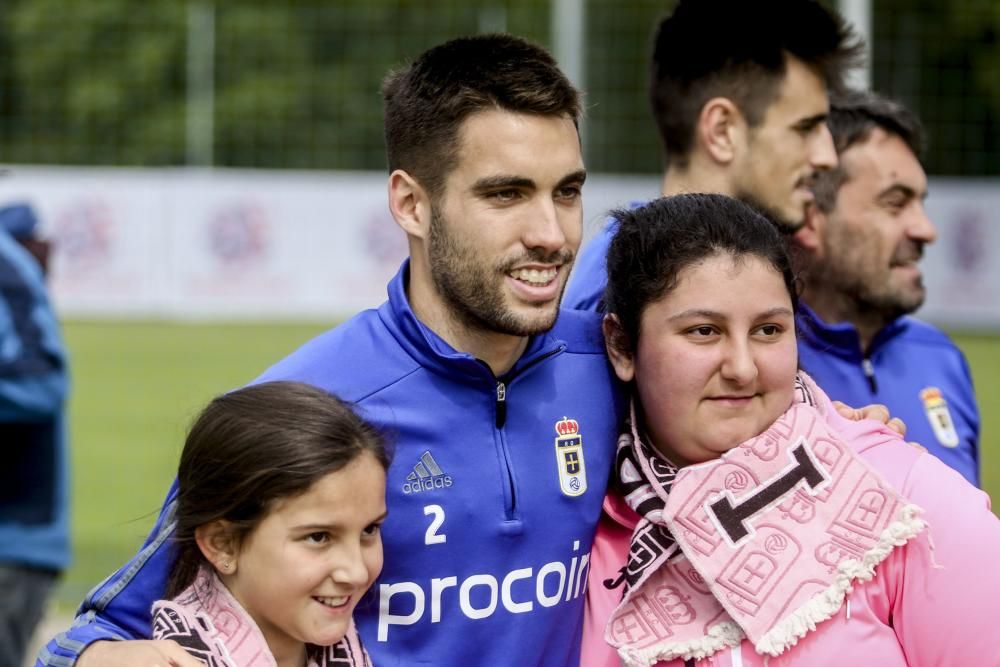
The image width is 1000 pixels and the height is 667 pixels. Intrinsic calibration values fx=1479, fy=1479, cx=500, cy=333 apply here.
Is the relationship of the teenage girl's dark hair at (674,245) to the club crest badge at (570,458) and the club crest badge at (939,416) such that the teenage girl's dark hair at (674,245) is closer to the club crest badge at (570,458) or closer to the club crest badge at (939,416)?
the club crest badge at (570,458)

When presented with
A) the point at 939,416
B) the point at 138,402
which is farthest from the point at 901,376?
the point at 138,402

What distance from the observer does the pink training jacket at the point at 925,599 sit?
2471 millimetres

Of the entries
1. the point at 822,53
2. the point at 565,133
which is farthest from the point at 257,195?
the point at 565,133

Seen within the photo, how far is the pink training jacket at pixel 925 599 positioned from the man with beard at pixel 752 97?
5.59 feet

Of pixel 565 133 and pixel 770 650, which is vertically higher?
pixel 565 133

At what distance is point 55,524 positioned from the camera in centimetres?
492

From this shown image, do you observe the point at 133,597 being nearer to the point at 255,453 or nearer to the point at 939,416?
the point at 255,453

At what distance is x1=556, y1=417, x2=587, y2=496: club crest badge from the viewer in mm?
2957

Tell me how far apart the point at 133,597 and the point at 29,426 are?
232cm

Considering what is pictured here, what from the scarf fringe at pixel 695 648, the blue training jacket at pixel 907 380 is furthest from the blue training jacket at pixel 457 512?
the blue training jacket at pixel 907 380

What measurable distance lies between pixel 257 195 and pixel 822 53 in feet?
56.8

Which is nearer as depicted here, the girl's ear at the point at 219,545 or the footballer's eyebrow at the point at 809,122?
the girl's ear at the point at 219,545

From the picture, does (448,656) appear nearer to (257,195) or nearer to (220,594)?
(220,594)

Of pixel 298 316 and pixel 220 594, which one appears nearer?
pixel 220 594
